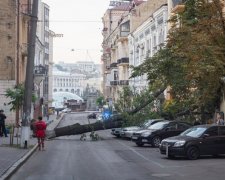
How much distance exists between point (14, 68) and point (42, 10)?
8541cm

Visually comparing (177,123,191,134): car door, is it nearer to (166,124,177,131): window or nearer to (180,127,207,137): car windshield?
(166,124,177,131): window

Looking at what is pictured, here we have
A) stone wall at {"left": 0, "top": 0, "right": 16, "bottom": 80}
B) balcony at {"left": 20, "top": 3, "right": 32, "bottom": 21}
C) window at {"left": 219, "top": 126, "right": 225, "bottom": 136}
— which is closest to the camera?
window at {"left": 219, "top": 126, "right": 225, "bottom": 136}

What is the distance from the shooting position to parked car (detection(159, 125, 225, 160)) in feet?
78.3

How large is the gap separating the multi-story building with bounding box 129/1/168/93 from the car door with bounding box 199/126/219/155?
25648mm

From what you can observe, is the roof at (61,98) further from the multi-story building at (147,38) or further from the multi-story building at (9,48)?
the multi-story building at (9,48)

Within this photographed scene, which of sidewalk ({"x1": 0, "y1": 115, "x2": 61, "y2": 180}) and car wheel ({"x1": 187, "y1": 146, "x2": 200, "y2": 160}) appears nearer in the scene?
sidewalk ({"x1": 0, "y1": 115, "x2": 61, "y2": 180})

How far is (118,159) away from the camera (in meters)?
23.9

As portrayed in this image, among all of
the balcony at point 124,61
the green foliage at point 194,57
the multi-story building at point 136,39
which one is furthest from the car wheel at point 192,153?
the balcony at point 124,61

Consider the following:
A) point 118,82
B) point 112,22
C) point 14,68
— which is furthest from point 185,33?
point 112,22

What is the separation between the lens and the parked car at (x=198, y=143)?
23875 mm

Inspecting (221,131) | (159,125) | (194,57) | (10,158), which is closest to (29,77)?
(10,158)

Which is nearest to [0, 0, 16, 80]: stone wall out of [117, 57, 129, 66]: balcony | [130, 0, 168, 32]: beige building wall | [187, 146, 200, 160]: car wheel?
[187, 146, 200, 160]: car wheel

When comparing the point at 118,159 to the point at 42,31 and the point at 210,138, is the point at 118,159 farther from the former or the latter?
the point at 42,31

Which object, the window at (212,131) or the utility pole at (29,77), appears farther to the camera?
the utility pole at (29,77)
